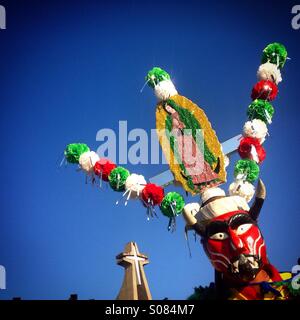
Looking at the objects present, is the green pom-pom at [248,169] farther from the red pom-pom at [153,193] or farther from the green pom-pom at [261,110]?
A: the red pom-pom at [153,193]

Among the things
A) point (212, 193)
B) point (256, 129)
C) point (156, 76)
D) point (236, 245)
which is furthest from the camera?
point (156, 76)

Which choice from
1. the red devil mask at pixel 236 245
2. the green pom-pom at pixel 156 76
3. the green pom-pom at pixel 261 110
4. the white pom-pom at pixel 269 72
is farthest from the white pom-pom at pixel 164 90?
the red devil mask at pixel 236 245

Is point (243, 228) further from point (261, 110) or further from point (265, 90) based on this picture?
point (265, 90)

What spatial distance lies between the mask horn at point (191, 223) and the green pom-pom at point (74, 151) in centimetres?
179

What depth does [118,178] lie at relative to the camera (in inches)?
301

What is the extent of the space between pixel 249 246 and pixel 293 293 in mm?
740

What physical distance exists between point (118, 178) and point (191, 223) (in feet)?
3.99

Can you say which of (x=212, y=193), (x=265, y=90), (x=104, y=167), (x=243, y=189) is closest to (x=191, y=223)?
(x=212, y=193)

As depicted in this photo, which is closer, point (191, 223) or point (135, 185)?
point (191, 223)

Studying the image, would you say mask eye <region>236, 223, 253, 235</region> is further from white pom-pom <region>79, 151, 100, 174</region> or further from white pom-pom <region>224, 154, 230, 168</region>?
white pom-pom <region>79, 151, 100, 174</region>

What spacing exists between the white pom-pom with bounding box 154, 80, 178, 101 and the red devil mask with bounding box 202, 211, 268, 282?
2010 mm

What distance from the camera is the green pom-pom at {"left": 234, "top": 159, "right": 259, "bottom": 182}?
743cm
